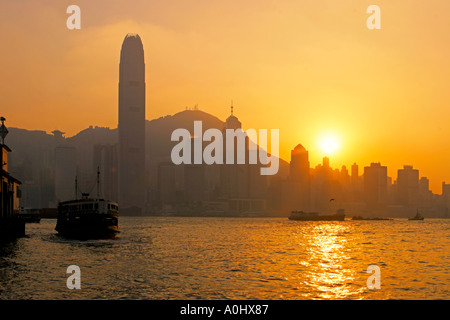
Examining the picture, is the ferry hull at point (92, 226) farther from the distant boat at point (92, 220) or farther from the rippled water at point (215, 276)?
the rippled water at point (215, 276)

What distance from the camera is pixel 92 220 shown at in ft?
302

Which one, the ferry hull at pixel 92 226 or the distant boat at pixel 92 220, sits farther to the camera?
the distant boat at pixel 92 220

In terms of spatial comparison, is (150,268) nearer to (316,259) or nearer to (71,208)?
(316,259)

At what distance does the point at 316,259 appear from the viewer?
2530 inches

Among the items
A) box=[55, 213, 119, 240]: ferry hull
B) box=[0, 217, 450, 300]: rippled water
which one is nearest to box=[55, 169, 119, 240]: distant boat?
box=[55, 213, 119, 240]: ferry hull

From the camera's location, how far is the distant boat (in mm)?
91812

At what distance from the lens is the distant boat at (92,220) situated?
301 feet

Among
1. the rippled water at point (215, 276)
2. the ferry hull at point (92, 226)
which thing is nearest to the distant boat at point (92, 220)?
the ferry hull at point (92, 226)

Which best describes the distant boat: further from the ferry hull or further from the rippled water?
the rippled water

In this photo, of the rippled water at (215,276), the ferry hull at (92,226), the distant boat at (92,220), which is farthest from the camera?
the distant boat at (92,220)

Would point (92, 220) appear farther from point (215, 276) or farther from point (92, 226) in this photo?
point (215, 276)

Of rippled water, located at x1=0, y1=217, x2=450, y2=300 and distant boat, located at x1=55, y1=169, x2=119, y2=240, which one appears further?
distant boat, located at x1=55, y1=169, x2=119, y2=240
